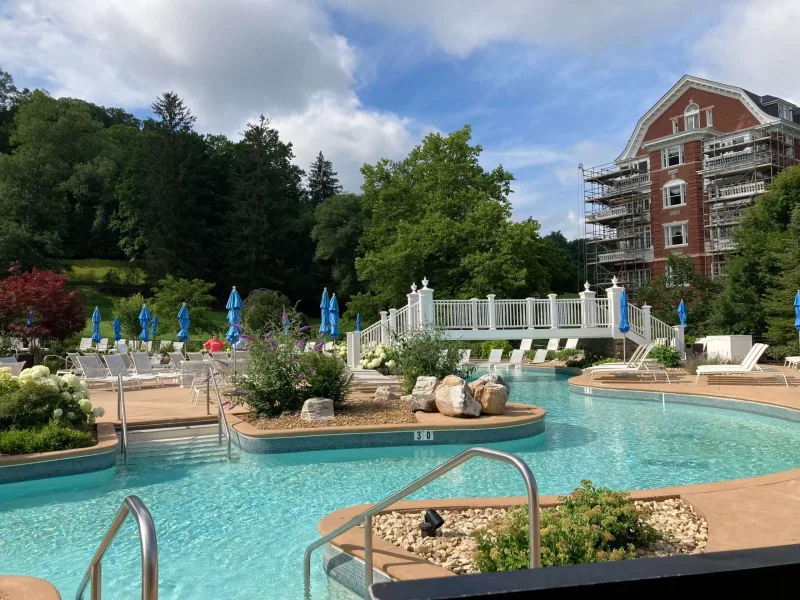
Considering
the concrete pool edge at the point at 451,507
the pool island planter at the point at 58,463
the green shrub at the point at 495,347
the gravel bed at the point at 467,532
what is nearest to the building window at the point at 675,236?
the green shrub at the point at 495,347

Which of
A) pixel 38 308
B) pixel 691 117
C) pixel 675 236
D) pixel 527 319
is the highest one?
pixel 691 117

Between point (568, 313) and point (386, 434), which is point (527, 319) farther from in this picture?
point (386, 434)

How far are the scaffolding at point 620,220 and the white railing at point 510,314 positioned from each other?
82.3 ft

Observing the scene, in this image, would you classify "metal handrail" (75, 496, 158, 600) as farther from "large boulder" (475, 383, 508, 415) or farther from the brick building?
the brick building

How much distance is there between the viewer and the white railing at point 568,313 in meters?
21.0

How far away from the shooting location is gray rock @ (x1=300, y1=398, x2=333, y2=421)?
9.82m

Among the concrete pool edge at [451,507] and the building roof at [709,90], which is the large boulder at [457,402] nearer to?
the concrete pool edge at [451,507]

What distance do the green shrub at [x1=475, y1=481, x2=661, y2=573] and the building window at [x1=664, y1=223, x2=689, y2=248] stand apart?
1604 inches

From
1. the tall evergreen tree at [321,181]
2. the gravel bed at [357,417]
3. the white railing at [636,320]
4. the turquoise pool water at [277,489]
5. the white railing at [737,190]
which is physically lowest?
the turquoise pool water at [277,489]

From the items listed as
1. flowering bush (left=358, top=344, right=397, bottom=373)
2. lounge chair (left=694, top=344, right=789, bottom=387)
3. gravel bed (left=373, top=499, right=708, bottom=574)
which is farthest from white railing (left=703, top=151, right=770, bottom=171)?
gravel bed (left=373, top=499, right=708, bottom=574)

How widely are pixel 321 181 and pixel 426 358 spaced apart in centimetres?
5694

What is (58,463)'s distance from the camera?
7.69 meters

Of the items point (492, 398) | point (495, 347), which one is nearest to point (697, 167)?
point (495, 347)

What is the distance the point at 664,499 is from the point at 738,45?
9.25 m
